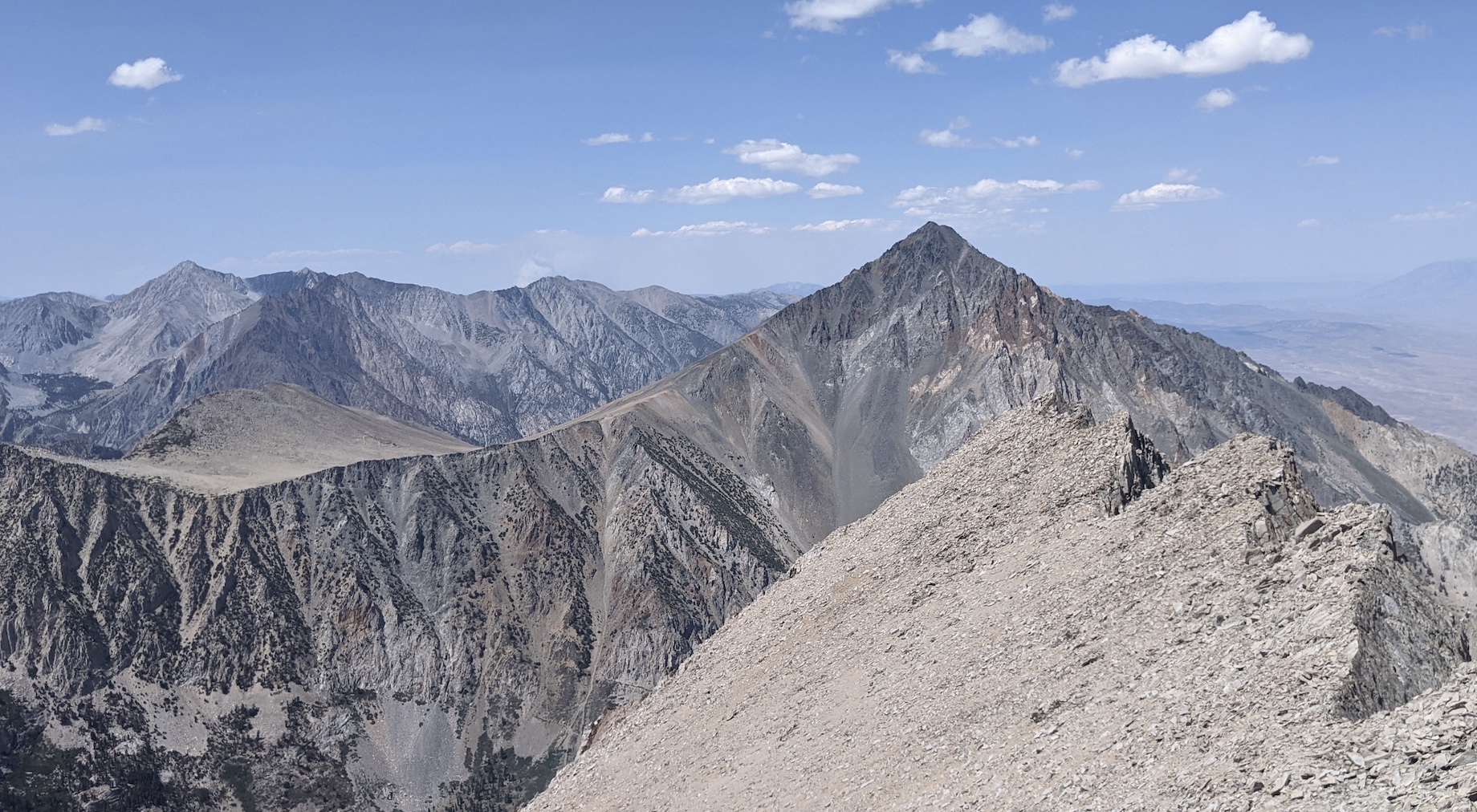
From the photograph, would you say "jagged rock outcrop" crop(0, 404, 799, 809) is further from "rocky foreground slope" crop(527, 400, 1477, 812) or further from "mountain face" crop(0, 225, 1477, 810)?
"rocky foreground slope" crop(527, 400, 1477, 812)

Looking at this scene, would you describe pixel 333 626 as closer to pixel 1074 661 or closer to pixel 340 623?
pixel 340 623

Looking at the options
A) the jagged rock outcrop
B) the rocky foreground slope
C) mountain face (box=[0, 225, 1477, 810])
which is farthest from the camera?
the jagged rock outcrop

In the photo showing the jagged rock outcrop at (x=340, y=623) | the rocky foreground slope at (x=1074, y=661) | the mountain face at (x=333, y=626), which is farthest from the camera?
the jagged rock outcrop at (x=340, y=623)

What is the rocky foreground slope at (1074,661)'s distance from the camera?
1224 inches

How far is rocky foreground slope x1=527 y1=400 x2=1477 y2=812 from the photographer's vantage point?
31078 mm

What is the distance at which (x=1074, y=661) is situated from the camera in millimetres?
43688

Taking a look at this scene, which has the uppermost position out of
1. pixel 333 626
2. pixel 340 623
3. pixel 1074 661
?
pixel 1074 661

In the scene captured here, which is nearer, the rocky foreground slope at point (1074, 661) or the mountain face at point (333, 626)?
the rocky foreground slope at point (1074, 661)

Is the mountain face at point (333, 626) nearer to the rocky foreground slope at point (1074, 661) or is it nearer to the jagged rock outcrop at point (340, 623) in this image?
the jagged rock outcrop at point (340, 623)

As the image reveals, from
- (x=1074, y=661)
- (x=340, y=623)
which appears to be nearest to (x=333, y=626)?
(x=340, y=623)

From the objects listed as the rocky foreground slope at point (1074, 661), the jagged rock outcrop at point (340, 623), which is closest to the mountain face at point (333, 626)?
the jagged rock outcrop at point (340, 623)

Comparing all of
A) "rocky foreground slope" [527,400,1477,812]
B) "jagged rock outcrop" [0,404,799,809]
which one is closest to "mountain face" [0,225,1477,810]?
"jagged rock outcrop" [0,404,799,809]

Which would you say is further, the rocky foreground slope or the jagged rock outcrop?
the jagged rock outcrop

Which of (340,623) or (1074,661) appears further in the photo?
(340,623)
